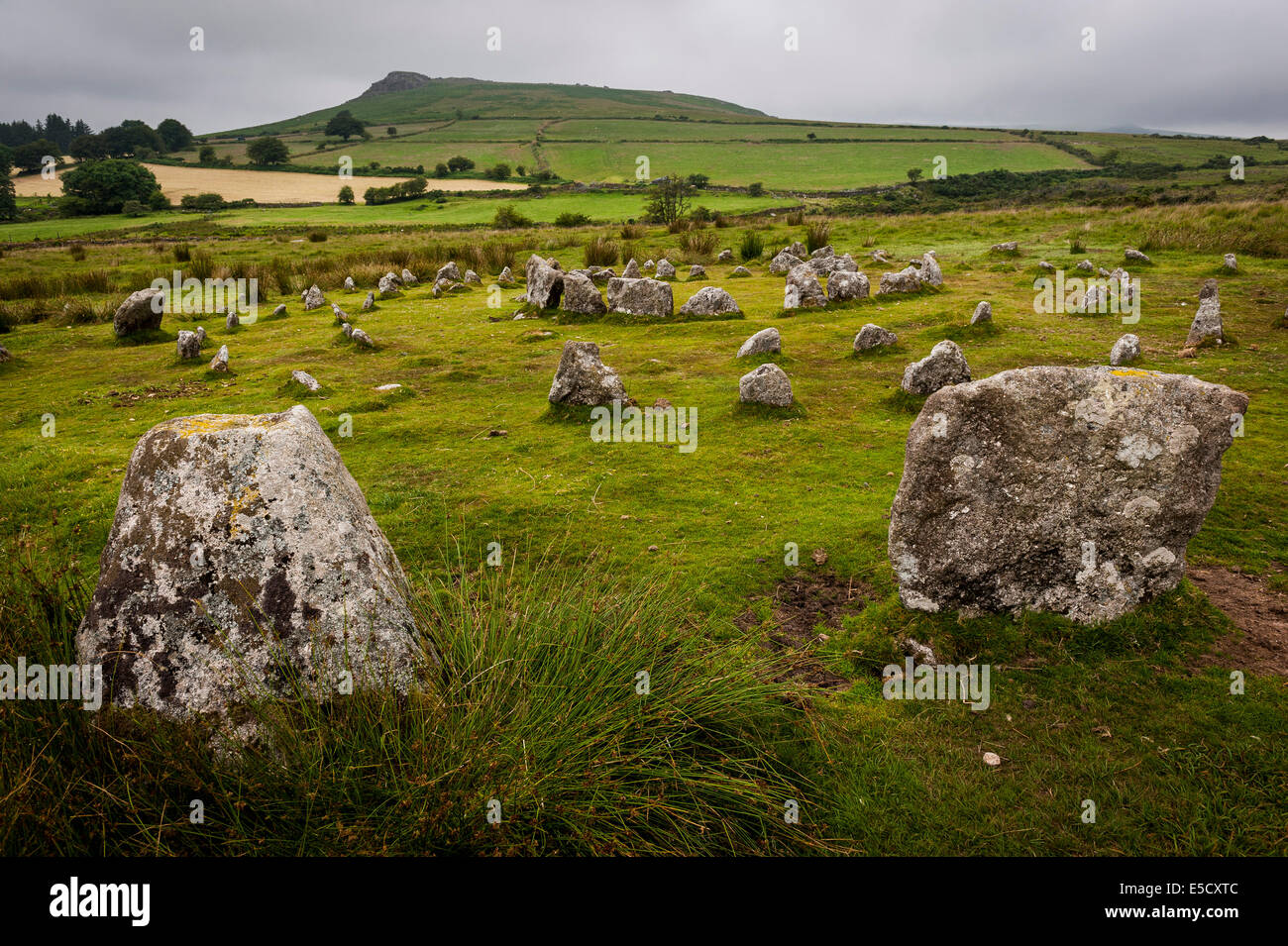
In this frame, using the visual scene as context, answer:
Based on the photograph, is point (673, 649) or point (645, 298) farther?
point (645, 298)

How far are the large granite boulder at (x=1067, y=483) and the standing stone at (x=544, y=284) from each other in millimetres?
16048

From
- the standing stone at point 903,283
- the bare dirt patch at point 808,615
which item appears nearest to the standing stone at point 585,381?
the bare dirt patch at point 808,615

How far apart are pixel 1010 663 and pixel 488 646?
13.1 feet

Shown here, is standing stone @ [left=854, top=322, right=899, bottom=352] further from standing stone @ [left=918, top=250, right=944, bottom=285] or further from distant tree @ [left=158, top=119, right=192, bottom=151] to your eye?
distant tree @ [left=158, top=119, right=192, bottom=151]

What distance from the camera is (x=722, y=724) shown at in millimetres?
4121

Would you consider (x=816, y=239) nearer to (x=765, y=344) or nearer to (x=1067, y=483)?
(x=765, y=344)

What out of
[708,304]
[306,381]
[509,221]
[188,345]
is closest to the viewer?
[306,381]

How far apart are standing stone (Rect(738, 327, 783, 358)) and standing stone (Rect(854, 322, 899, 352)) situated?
180 cm

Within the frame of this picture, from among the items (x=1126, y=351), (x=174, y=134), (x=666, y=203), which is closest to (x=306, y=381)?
(x=1126, y=351)

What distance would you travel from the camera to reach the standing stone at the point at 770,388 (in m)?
11.1

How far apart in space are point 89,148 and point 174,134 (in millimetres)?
29656

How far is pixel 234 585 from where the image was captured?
11.5 ft
